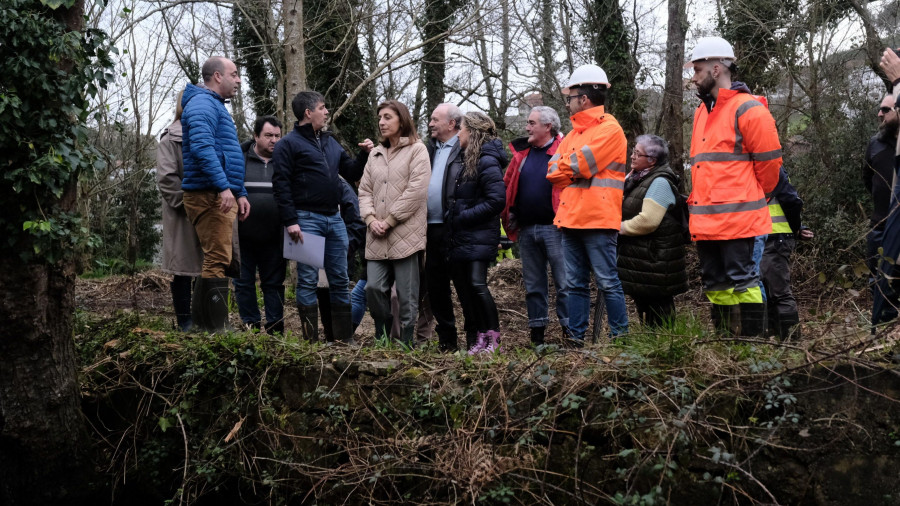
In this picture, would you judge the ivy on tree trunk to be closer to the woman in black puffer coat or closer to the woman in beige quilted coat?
the woman in beige quilted coat

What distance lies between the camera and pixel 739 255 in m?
4.93

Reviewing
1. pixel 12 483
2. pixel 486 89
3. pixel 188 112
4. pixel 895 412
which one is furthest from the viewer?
pixel 486 89

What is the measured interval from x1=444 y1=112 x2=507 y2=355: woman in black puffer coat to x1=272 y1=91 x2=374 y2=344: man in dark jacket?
2.84 feet

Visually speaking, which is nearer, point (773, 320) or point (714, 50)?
point (714, 50)

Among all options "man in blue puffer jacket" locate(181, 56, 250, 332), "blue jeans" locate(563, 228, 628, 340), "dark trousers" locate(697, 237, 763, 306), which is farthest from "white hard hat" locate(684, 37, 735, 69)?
"man in blue puffer jacket" locate(181, 56, 250, 332)

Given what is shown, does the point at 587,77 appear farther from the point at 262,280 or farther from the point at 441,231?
the point at 262,280

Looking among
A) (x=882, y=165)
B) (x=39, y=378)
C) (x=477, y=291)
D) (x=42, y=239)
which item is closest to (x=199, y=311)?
(x=39, y=378)

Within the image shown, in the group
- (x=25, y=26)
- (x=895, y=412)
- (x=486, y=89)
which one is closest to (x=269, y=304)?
(x=25, y=26)

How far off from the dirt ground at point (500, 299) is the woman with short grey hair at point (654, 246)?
86cm

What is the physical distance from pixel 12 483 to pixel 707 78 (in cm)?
477

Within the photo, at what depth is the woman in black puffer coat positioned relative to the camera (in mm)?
5934

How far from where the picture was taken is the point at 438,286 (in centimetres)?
628

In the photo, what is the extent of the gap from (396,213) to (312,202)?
644 millimetres

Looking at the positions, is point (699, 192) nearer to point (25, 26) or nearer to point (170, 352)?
point (170, 352)
